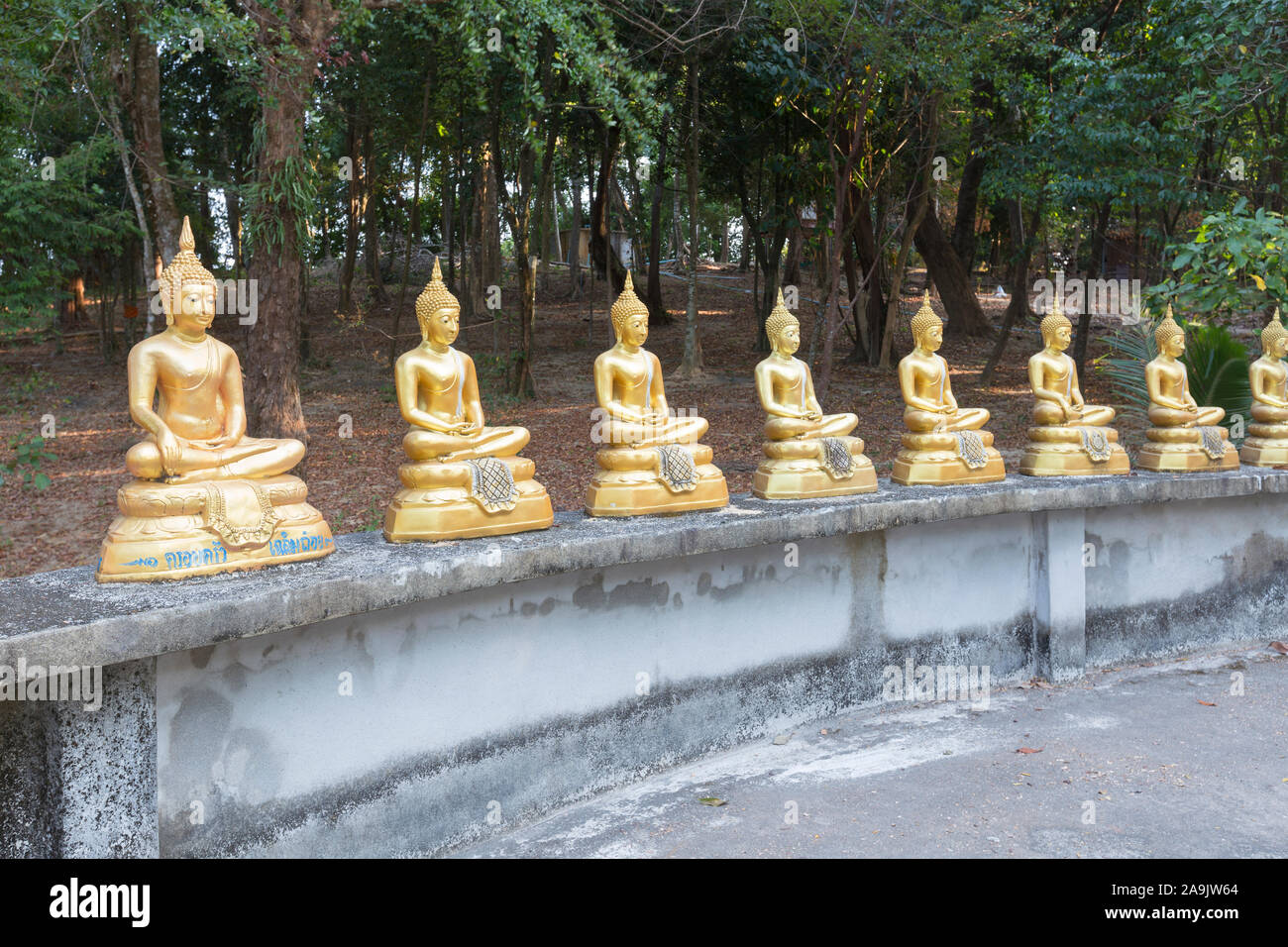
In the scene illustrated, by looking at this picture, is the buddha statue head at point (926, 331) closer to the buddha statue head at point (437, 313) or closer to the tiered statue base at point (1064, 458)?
the tiered statue base at point (1064, 458)

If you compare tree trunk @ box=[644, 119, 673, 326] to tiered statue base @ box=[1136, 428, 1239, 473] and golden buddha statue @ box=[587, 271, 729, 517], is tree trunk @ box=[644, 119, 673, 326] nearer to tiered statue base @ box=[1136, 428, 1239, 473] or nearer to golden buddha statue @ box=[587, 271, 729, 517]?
tiered statue base @ box=[1136, 428, 1239, 473]

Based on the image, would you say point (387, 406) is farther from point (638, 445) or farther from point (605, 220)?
point (638, 445)

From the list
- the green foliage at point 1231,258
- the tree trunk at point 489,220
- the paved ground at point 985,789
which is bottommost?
the paved ground at point 985,789

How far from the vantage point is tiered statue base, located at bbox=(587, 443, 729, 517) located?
14.7 ft

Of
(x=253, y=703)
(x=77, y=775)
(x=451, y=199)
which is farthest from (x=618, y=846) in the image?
(x=451, y=199)

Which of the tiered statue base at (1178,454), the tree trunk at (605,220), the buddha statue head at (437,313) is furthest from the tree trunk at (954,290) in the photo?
the buddha statue head at (437,313)

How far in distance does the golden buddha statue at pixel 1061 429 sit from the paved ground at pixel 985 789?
3.94 ft

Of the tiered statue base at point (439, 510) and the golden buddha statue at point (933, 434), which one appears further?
the golden buddha statue at point (933, 434)

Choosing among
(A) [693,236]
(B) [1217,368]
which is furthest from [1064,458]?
(A) [693,236]

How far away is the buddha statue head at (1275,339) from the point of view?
20.6 ft

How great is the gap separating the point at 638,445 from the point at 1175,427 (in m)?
3.40

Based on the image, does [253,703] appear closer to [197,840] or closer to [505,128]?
[197,840]

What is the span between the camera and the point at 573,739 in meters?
4.25

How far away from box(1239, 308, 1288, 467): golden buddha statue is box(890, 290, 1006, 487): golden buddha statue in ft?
6.46
